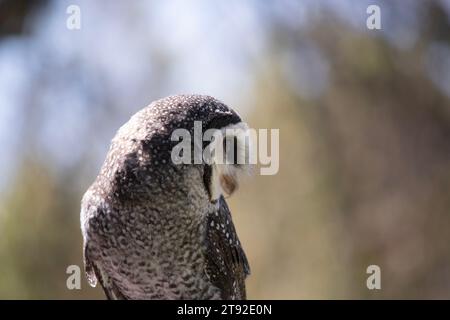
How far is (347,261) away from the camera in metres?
8.66

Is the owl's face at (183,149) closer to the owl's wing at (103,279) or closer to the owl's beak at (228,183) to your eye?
the owl's beak at (228,183)

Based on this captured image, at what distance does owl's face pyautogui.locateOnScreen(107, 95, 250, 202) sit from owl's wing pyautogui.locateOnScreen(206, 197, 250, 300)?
0.22 m

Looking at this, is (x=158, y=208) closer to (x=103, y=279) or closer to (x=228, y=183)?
(x=228, y=183)

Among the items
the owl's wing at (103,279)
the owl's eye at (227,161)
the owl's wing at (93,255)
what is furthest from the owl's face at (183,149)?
the owl's wing at (103,279)

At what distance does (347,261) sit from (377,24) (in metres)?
2.65

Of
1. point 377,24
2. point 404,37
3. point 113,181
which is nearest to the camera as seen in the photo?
point 113,181

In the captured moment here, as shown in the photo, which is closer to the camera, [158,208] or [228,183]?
[158,208]

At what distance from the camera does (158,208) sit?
3064 millimetres

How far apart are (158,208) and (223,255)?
541 mm

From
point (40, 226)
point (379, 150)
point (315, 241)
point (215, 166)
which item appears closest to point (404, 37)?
point (379, 150)

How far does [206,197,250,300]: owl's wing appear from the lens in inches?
133

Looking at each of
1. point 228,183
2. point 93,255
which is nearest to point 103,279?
point 93,255
